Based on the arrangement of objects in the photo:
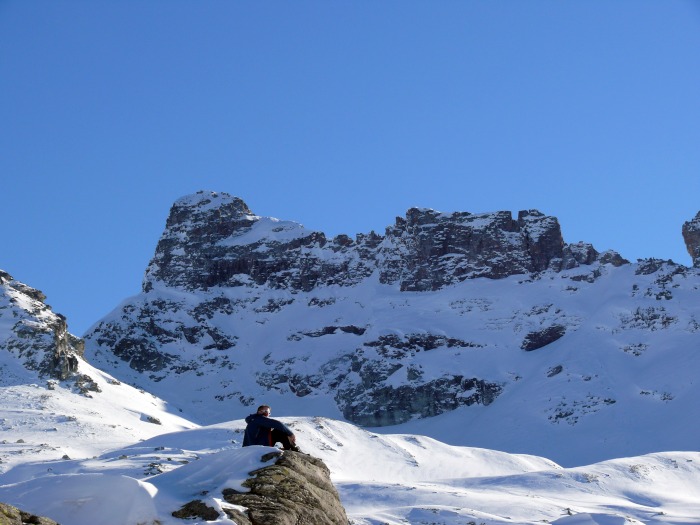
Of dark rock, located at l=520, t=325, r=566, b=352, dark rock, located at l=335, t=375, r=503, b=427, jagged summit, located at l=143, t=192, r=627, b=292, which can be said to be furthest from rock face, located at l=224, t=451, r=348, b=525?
jagged summit, located at l=143, t=192, r=627, b=292

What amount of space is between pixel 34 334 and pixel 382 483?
52217 mm

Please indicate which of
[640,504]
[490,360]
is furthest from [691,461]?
[490,360]

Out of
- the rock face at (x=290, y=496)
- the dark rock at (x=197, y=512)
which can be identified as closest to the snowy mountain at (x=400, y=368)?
the rock face at (x=290, y=496)

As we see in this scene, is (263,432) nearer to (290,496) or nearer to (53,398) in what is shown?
(290,496)

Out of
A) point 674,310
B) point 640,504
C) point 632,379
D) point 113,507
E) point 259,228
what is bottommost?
point 113,507

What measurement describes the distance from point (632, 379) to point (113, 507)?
117424 millimetres

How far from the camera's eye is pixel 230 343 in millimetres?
157250

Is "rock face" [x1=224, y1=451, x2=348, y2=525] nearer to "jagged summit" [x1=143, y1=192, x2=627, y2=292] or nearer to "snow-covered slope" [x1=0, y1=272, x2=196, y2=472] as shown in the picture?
"snow-covered slope" [x1=0, y1=272, x2=196, y2=472]

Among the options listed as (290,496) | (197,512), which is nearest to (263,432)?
(290,496)

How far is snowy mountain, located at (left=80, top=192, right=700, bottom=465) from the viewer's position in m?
118

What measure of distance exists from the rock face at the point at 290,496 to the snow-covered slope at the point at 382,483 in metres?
0.24

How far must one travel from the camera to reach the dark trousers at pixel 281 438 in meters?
13.6

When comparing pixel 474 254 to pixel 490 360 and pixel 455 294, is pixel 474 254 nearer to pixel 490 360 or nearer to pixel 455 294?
pixel 455 294

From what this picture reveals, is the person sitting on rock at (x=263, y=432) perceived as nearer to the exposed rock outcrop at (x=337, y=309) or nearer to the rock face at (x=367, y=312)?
the rock face at (x=367, y=312)
